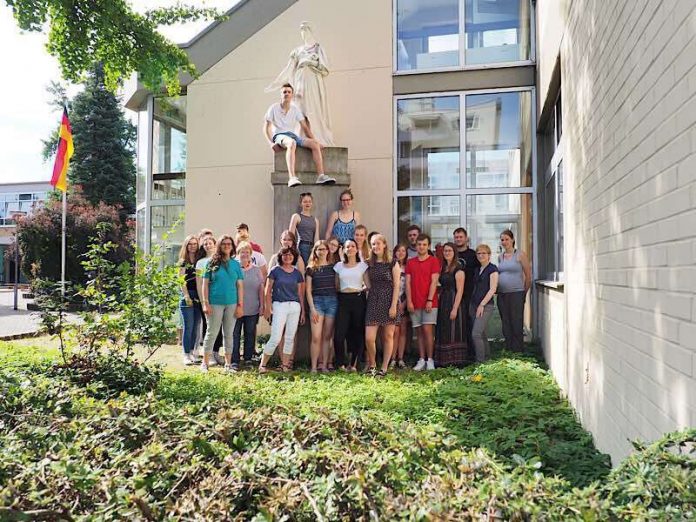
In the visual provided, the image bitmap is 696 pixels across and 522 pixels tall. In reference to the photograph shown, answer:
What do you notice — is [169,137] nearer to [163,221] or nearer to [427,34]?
[163,221]

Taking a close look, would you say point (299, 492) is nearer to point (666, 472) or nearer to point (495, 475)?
point (495, 475)

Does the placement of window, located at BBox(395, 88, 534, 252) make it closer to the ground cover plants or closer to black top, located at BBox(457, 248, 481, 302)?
black top, located at BBox(457, 248, 481, 302)

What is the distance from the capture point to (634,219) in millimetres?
2963

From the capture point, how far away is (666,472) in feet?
6.13

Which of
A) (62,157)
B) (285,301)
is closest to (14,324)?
(62,157)

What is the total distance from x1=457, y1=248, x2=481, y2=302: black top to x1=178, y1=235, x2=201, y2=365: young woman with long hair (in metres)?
3.52

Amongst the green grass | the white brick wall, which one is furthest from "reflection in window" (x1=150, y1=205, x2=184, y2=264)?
the white brick wall

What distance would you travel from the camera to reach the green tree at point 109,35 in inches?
251

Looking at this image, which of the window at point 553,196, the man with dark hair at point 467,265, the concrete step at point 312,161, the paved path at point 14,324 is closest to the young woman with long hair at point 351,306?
the man with dark hair at point 467,265

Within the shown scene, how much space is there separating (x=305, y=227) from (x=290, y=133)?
157 centimetres

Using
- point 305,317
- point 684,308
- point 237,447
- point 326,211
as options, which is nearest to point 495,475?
point 684,308

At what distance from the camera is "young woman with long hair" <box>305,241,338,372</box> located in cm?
740

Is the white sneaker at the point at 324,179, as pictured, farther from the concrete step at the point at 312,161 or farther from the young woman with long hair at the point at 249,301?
the young woman with long hair at the point at 249,301

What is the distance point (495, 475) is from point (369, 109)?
8.55 metres
